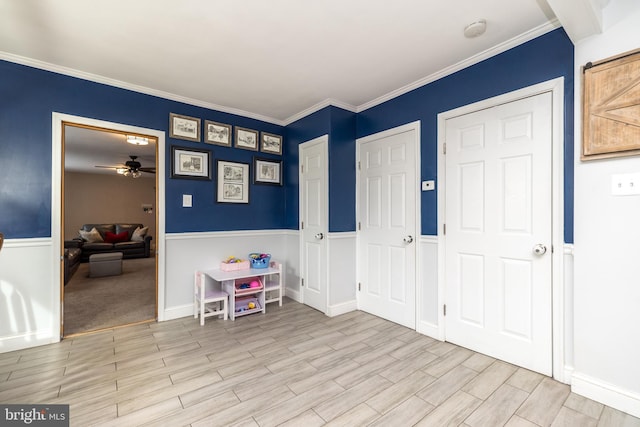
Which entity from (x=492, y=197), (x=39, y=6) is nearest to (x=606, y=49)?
(x=492, y=197)

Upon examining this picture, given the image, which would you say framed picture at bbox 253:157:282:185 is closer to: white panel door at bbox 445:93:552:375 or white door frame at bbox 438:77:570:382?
white panel door at bbox 445:93:552:375

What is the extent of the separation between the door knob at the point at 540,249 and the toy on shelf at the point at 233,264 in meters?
2.84

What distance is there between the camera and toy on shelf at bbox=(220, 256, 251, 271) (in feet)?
11.2

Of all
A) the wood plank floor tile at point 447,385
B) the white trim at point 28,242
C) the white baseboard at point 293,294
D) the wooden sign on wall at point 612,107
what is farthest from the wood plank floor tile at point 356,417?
the white trim at point 28,242

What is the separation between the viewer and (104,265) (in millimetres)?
5277

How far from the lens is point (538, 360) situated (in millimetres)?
2084

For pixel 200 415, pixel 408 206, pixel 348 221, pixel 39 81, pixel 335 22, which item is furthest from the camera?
pixel 348 221

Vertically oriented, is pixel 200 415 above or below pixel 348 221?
below

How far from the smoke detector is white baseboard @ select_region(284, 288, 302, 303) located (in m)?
3.20

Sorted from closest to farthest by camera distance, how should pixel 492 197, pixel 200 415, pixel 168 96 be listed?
pixel 200 415
pixel 492 197
pixel 168 96

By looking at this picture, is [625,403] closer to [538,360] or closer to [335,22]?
[538,360]

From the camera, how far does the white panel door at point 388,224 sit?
294 cm

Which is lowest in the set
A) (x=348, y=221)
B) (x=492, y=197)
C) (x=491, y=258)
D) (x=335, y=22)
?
(x=491, y=258)

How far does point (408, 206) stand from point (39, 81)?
140 inches
